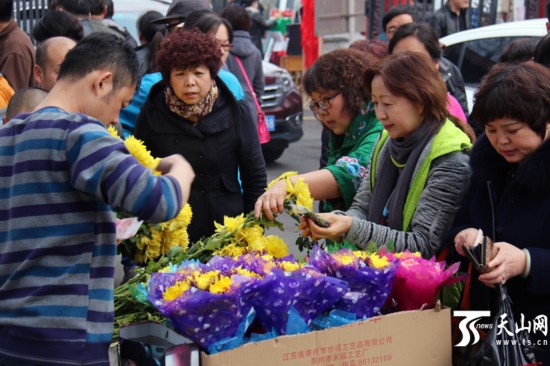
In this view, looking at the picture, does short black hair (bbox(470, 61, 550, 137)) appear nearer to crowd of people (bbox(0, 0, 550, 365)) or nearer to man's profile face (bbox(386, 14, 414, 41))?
crowd of people (bbox(0, 0, 550, 365))

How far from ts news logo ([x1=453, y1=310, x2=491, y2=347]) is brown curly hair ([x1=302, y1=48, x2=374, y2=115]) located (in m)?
1.30

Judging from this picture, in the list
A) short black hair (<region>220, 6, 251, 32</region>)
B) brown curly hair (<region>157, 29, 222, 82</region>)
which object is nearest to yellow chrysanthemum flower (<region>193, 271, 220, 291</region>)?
brown curly hair (<region>157, 29, 222, 82</region>)

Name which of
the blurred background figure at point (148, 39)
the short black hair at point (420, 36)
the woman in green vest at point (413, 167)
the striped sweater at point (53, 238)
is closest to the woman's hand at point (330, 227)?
the woman in green vest at point (413, 167)

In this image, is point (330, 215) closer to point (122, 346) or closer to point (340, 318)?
point (340, 318)

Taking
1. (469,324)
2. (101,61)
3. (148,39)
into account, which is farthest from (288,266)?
(148,39)

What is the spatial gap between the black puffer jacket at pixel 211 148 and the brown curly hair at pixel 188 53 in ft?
0.43

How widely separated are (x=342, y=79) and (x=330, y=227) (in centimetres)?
97

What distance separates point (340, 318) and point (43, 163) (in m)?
1.09

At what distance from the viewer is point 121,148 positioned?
2.43 m

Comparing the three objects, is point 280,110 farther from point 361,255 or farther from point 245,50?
point 361,255

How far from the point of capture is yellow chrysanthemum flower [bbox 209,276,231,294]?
267 centimetres

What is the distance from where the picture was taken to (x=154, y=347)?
270cm

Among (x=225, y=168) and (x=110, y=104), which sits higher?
(x=110, y=104)

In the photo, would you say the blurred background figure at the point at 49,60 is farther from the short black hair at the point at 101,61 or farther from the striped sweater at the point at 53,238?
the striped sweater at the point at 53,238
